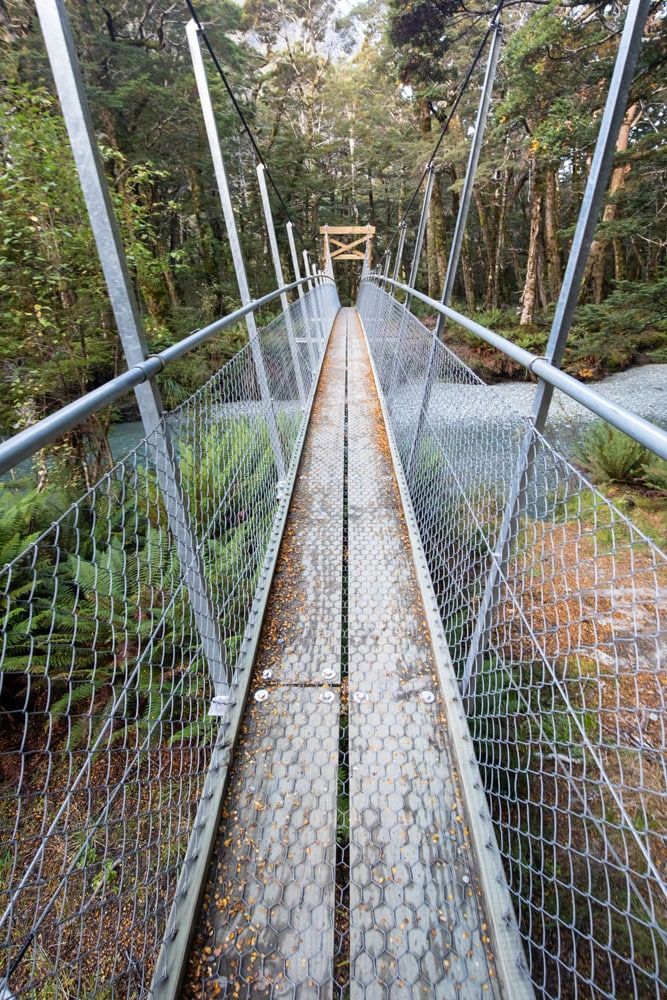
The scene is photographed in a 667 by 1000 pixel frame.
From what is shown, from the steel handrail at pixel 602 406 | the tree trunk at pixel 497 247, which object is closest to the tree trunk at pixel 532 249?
the tree trunk at pixel 497 247

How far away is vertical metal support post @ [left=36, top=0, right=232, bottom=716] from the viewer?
86cm

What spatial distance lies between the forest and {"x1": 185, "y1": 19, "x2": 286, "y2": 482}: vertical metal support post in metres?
1.87

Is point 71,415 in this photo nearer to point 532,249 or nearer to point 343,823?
point 343,823

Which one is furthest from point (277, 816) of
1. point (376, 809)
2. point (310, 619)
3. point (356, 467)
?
point (356, 467)

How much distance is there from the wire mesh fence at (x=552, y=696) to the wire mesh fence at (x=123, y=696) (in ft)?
2.77

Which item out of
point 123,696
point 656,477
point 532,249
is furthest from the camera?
point 532,249

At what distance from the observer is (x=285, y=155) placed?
1570 centimetres

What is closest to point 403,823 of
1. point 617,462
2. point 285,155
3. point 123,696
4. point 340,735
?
point 340,735

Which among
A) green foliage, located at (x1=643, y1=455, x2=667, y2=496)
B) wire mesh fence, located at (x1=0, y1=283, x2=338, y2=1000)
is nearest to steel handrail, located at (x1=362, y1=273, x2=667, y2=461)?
wire mesh fence, located at (x1=0, y1=283, x2=338, y2=1000)

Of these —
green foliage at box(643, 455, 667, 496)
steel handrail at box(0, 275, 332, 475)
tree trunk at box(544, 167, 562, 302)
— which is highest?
tree trunk at box(544, 167, 562, 302)

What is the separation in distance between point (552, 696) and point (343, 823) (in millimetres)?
683

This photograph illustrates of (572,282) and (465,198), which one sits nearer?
(572,282)

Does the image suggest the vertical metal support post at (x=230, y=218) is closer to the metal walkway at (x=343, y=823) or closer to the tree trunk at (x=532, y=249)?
the metal walkway at (x=343, y=823)

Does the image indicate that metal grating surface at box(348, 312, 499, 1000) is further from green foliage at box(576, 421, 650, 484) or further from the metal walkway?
green foliage at box(576, 421, 650, 484)
